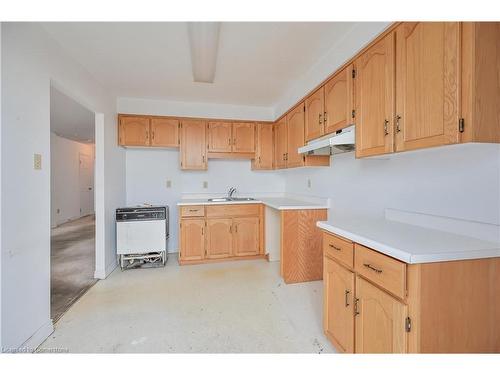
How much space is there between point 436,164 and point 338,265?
2.76 feet

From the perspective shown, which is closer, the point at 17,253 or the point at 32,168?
the point at 17,253

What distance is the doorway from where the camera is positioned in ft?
8.52

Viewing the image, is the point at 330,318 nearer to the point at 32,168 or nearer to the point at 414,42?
the point at 414,42

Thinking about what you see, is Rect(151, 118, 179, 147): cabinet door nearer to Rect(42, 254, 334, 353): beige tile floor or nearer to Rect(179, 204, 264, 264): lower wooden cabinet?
Rect(179, 204, 264, 264): lower wooden cabinet

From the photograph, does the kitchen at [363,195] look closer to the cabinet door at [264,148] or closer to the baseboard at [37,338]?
the baseboard at [37,338]

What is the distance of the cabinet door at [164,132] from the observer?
3283 mm

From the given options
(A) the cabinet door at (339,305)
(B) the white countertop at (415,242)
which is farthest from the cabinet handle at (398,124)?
(A) the cabinet door at (339,305)

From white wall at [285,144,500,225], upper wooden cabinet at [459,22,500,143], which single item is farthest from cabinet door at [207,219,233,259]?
upper wooden cabinet at [459,22,500,143]

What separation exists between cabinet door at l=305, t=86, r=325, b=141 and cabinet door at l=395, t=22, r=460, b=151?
0.90 metres

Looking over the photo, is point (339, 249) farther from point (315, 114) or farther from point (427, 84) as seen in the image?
point (315, 114)

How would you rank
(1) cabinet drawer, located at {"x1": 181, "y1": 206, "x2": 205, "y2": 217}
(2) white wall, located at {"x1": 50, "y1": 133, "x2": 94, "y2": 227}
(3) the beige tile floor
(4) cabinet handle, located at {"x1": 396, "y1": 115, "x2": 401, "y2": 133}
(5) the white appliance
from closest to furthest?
(4) cabinet handle, located at {"x1": 396, "y1": 115, "x2": 401, "y2": 133} < (3) the beige tile floor < (5) the white appliance < (1) cabinet drawer, located at {"x1": 181, "y1": 206, "x2": 205, "y2": 217} < (2) white wall, located at {"x1": 50, "y1": 133, "x2": 94, "y2": 227}

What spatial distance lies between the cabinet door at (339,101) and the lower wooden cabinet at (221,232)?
168 cm
